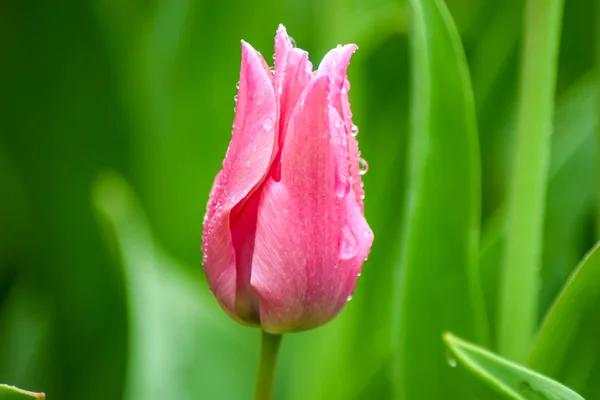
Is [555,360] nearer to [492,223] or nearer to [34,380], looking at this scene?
[492,223]

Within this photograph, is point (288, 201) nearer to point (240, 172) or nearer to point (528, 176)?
point (240, 172)

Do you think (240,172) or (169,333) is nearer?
(240,172)

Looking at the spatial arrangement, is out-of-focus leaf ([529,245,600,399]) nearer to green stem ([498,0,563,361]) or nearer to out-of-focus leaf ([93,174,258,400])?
green stem ([498,0,563,361])

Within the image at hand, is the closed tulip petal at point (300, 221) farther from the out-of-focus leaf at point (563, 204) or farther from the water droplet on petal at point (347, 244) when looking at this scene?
the out-of-focus leaf at point (563, 204)

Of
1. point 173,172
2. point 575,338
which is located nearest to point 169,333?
point 173,172

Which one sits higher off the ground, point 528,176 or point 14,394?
point 528,176

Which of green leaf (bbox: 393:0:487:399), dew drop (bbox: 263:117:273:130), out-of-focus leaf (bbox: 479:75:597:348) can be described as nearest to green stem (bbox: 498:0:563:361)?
green leaf (bbox: 393:0:487:399)

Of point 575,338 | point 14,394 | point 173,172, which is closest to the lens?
point 14,394
